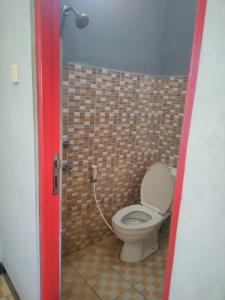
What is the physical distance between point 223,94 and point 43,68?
2.39 ft

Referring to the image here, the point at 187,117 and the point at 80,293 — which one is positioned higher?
the point at 187,117

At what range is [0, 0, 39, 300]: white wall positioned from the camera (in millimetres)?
1026

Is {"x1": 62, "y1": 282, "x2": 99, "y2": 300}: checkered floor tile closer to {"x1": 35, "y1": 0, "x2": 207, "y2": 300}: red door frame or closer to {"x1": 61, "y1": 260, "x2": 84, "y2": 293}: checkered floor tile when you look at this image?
{"x1": 61, "y1": 260, "x2": 84, "y2": 293}: checkered floor tile

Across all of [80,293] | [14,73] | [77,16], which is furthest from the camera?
[80,293]

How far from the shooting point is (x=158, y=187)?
206 centimetres

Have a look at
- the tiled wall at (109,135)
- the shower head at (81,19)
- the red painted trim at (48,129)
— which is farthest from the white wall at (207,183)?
the tiled wall at (109,135)

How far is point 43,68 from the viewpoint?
0.93m

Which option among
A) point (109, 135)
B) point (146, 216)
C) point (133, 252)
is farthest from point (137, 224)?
point (109, 135)

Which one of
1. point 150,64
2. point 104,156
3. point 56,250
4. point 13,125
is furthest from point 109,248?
point 150,64

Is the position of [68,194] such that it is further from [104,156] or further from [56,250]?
[56,250]

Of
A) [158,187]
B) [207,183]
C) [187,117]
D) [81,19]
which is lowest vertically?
[158,187]

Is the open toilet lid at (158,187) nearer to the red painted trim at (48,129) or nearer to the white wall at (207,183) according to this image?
the red painted trim at (48,129)

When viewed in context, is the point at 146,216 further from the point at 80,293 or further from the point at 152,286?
the point at 80,293

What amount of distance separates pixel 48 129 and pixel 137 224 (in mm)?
1333
